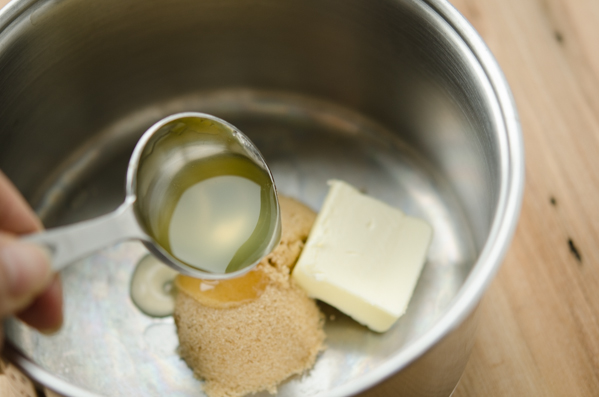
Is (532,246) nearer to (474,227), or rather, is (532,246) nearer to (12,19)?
(474,227)

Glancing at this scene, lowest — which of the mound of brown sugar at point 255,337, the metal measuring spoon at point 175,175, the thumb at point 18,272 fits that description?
the mound of brown sugar at point 255,337

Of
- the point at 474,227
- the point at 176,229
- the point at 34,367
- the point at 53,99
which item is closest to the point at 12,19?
the point at 53,99

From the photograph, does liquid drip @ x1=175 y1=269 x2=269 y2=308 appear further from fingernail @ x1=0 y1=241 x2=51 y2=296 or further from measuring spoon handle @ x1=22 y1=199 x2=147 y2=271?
fingernail @ x1=0 y1=241 x2=51 y2=296

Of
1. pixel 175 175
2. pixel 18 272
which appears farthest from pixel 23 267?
pixel 175 175

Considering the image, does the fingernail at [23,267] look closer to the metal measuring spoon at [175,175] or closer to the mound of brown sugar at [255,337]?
the metal measuring spoon at [175,175]

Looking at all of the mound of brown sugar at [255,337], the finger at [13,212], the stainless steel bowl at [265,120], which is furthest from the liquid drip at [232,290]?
the finger at [13,212]

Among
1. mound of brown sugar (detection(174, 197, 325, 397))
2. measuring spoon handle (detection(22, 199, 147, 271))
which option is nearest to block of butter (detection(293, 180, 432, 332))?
mound of brown sugar (detection(174, 197, 325, 397))

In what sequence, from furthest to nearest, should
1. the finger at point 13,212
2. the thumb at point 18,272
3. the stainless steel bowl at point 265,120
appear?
the stainless steel bowl at point 265,120 < the finger at point 13,212 < the thumb at point 18,272
